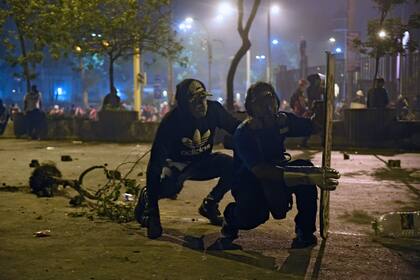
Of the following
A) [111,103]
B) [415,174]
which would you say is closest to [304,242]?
[415,174]

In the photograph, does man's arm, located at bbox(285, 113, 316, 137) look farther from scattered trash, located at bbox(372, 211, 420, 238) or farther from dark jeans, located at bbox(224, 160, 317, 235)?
scattered trash, located at bbox(372, 211, 420, 238)

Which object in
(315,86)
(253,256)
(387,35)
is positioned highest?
(387,35)

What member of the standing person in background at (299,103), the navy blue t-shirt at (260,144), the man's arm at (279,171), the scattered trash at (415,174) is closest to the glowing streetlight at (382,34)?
the standing person in background at (299,103)

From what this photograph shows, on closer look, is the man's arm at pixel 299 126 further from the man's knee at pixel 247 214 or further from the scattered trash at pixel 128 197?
the scattered trash at pixel 128 197

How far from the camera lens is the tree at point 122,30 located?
1805 centimetres

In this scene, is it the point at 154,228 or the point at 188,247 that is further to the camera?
the point at 154,228

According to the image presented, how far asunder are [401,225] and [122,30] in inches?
603

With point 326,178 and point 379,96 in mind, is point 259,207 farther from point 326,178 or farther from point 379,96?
point 379,96

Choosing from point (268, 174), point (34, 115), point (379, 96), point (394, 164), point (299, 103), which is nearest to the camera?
point (268, 174)

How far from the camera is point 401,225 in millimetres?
5230

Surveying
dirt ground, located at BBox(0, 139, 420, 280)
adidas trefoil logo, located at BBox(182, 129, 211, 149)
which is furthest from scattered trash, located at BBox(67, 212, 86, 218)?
adidas trefoil logo, located at BBox(182, 129, 211, 149)

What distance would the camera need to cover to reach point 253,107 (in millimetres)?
4898

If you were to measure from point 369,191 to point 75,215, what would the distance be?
4141 millimetres

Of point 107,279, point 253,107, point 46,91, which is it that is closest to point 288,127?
point 253,107
